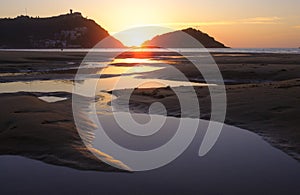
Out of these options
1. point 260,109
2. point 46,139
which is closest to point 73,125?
point 46,139

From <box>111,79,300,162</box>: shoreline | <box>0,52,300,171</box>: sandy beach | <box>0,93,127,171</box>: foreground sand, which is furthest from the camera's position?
<box>111,79,300,162</box>: shoreline

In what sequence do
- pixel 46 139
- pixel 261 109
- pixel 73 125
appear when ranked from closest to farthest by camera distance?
pixel 46 139 → pixel 73 125 → pixel 261 109

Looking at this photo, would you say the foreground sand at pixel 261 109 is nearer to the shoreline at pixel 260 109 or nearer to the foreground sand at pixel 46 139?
the shoreline at pixel 260 109

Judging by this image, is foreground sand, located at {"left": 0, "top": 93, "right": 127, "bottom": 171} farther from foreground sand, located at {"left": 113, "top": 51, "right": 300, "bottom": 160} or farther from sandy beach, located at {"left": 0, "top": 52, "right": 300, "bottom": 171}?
foreground sand, located at {"left": 113, "top": 51, "right": 300, "bottom": 160}

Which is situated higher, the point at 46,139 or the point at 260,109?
the point at 260,109

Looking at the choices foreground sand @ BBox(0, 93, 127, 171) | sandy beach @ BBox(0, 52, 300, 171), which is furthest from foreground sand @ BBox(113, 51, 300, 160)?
foreground sand @ BBox(0, 93, 127, 171)

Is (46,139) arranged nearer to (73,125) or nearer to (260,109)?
(73,125)

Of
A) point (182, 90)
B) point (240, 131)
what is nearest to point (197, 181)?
point (240, 131)

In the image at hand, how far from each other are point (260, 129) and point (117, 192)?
743 centimetres

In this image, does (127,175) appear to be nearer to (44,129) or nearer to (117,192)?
(117,192)

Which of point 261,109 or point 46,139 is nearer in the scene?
point 46,139

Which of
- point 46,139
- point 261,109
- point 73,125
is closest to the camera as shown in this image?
point 46,139

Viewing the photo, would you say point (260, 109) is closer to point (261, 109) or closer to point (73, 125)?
point (261, 109)

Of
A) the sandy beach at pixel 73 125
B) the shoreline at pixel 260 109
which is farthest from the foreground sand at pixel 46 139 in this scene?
the shoreline at pixel 260 109
